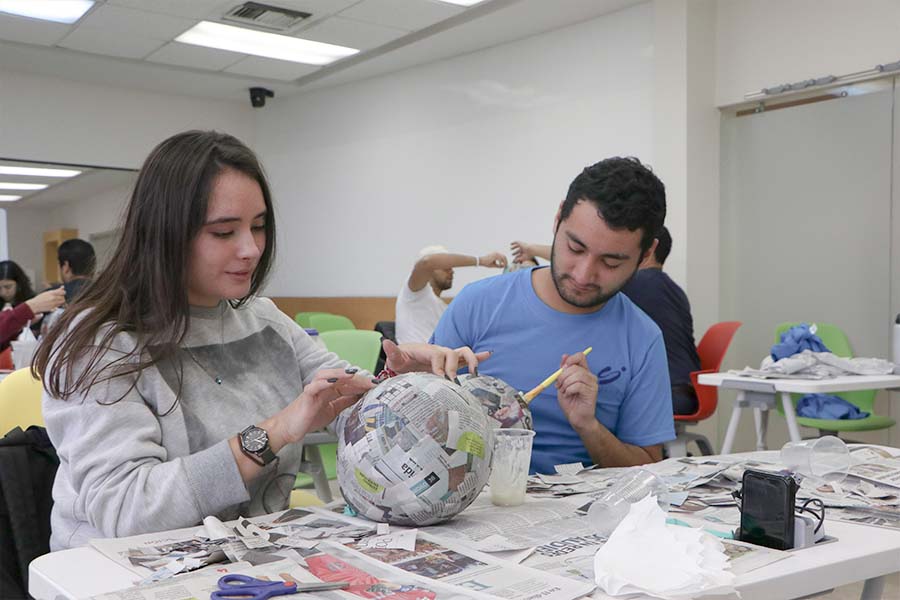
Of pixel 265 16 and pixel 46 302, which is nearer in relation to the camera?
pixel 46 302

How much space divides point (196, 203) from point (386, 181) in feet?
19.9

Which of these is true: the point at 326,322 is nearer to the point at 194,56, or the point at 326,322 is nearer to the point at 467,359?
the point at 194,56

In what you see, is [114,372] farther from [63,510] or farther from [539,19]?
[539,19]

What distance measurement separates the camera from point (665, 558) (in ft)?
3.49

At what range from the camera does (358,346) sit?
3.70 metres

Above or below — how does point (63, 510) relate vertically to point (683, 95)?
below

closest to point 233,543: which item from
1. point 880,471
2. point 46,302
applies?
point 880,471

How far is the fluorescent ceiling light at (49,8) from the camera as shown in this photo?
5.56 meters

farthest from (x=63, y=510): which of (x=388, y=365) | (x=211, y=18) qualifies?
(x=211, y=18)

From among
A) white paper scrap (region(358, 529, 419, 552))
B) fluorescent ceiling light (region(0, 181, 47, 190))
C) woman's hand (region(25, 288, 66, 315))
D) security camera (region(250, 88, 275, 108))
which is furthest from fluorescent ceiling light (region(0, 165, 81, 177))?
white paper scrap (region(358, 529, 419, 552))

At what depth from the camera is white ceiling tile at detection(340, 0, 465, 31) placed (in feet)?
18.4

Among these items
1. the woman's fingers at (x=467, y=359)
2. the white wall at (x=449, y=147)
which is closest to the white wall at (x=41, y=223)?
the white wall at (x=449, y=147)

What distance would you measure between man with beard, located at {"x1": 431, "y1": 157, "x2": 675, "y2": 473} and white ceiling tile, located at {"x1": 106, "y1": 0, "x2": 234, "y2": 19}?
4.16m

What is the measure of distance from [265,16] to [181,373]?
485cm
